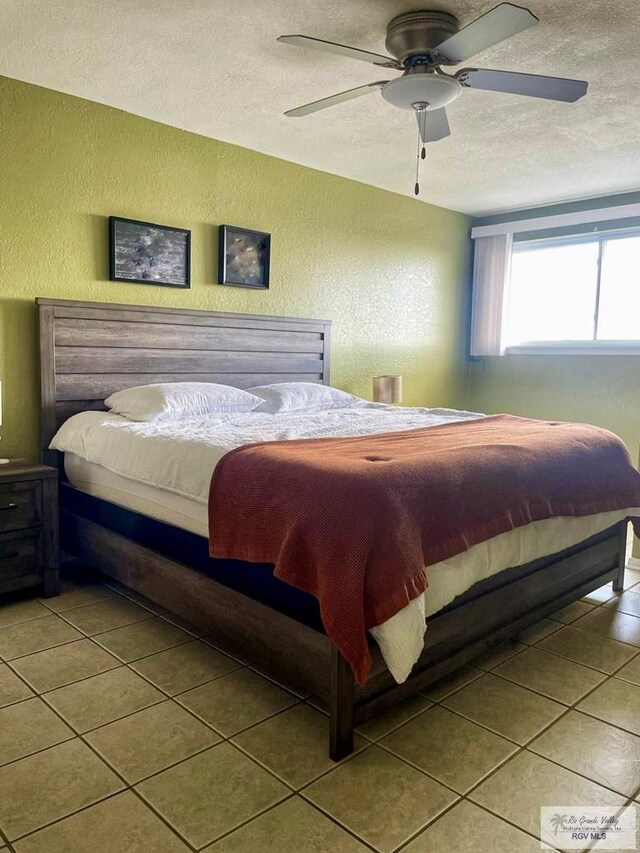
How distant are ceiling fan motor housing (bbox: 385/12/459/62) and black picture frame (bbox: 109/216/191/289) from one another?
1741 millimetres

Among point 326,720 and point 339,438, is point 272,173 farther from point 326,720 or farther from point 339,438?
point 326,720

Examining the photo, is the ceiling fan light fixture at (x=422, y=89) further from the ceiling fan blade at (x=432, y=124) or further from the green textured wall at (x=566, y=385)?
the green textured wall at (x=566, y=385)

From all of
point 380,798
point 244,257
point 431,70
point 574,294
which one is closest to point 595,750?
point 380,798

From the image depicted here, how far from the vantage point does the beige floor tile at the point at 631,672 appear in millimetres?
2305

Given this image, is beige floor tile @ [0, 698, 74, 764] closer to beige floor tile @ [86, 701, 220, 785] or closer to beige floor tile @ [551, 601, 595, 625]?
beige floor tile @ [86, 701, 220, 785]

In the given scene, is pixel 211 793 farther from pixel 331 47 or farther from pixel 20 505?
pixel 331 47

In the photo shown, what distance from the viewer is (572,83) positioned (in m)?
2.35

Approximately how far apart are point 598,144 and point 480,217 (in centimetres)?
201

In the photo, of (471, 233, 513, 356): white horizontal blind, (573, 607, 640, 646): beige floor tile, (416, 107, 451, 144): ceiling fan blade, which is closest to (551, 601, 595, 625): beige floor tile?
(573, 607, 640, 646): beige floor tile

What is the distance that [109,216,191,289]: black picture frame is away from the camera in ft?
11.6

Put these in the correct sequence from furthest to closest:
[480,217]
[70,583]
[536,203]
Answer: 1. [480,217]
2. [536,203]
3. [70,583]

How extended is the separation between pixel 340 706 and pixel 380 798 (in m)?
0.24

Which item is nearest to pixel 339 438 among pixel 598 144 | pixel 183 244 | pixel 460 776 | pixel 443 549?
pixel 443 549

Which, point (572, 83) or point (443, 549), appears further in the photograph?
point (572, 83)
